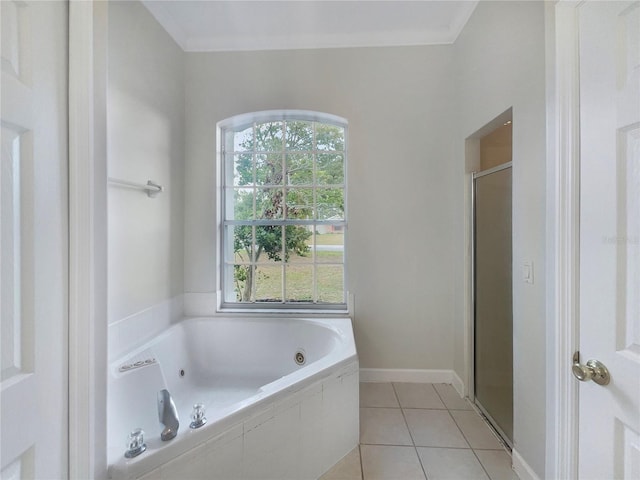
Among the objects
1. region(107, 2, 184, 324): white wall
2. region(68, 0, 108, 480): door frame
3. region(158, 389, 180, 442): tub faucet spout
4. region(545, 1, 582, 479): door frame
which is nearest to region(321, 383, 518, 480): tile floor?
region(545, 1, 582, 479): door frame

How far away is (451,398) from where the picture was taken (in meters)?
2.03

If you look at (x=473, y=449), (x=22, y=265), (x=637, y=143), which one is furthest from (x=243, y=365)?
(x=637, y=143)

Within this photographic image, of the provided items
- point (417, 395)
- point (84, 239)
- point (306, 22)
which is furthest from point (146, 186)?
point (417, 395)

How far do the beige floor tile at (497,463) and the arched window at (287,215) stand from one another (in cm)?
130

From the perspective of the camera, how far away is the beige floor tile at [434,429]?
1.59 metres

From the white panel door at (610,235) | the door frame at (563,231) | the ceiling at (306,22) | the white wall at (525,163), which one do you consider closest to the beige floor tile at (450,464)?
the white wall at (525,163)

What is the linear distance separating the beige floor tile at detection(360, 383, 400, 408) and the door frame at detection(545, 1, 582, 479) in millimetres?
1059

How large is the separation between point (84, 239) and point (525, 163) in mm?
1792

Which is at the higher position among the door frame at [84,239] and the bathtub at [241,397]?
the door frame at [84,239]

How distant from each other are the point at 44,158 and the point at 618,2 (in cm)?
159

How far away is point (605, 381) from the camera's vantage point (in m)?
0.80

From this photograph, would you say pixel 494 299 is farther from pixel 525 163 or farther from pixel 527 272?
pixel 525 163

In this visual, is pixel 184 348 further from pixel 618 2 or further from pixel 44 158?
pixel 618 2

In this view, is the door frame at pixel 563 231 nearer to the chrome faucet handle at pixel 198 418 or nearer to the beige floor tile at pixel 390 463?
the beige floor tile at pixel 390 463
